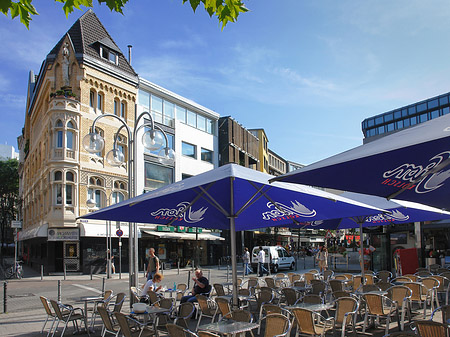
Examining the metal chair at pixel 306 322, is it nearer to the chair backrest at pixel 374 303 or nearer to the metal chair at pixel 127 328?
the chair backrest at pixel 374 303

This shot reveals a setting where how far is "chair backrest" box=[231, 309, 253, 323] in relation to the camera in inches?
249

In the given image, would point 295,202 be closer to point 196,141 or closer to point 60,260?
point 60,260

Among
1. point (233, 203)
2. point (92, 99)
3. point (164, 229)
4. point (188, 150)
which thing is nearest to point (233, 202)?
point (233, 203)

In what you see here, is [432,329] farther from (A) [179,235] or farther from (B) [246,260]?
(A) [179,235]

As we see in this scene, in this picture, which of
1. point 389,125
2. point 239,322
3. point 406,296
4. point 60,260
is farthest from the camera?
point 389,125

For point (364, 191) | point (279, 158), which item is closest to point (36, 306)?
point (364, 191)

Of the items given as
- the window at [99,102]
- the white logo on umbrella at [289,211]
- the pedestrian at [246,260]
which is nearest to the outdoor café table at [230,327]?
the white logo on umbrella at [289,211]

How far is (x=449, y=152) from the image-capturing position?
3848 millimetres

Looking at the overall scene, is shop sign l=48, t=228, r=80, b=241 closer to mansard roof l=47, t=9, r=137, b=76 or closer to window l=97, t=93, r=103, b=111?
window l=97, t=93, r=103, b=111

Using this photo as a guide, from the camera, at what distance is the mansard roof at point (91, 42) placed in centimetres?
3328

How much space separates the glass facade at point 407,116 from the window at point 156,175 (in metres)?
45.0

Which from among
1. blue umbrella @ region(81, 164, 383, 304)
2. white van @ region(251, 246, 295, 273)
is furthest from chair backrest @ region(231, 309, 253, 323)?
white van @ region(251, 246, 295, 273)

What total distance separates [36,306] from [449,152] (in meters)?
14.8

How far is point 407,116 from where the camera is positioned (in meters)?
73.3
